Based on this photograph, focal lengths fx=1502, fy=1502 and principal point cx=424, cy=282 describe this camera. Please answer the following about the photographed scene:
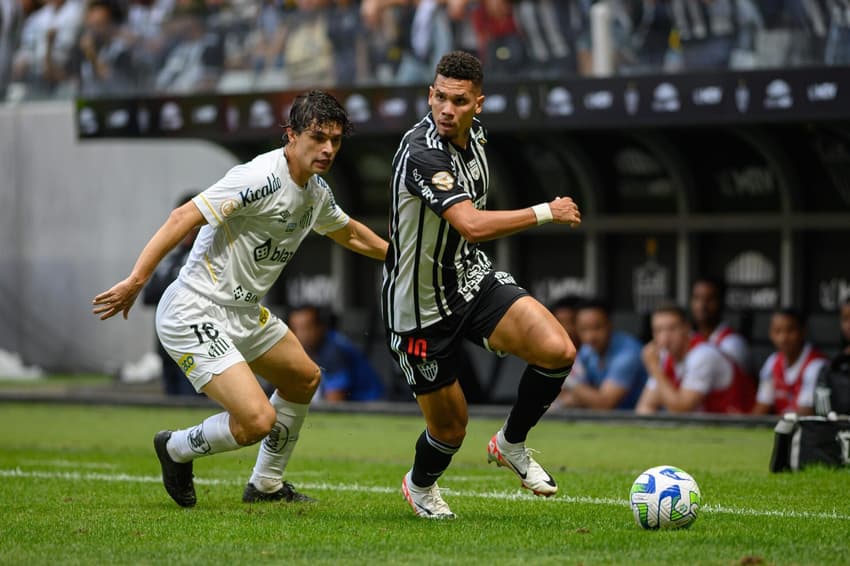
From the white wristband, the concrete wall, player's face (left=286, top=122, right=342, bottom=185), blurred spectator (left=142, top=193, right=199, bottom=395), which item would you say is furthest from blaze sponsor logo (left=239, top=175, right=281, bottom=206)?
the concrete wall

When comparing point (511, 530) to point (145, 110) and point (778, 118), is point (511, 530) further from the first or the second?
point (145, 110)

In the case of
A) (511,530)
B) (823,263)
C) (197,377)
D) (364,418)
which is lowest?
(364,418)

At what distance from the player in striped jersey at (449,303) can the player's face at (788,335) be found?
6987 millimetres

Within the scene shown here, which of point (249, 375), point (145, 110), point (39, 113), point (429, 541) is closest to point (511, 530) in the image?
point (429, 541)

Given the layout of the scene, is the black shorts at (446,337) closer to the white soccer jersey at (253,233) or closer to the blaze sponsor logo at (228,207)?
the white soccer jersey at (253,233)

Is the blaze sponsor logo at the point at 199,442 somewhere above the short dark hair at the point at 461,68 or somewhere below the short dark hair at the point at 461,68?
below

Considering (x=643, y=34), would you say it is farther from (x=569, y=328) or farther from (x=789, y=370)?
(x=789, y=370)

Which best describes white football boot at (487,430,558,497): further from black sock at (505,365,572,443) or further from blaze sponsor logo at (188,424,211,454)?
blaze sponsor logo at (188,424,211,454)

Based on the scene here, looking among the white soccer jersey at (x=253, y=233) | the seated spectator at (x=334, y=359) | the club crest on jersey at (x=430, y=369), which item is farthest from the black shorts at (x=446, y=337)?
the seated spectator at (x=334, y=359)

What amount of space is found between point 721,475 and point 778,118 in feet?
16.9

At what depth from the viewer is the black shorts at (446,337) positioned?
24.4 ft

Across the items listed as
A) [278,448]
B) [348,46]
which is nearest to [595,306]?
[348,46]

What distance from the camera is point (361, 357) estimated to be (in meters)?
17.2

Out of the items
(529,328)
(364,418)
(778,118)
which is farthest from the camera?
(364,418)
